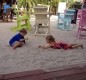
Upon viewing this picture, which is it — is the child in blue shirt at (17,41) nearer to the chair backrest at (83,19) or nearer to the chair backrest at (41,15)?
the chair backrest at (41,15)

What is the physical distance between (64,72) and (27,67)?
3.67 ft

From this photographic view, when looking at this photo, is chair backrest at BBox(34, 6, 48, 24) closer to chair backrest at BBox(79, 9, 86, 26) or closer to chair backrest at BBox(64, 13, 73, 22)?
chair backrest at BBox(79, 9, 86, 26)

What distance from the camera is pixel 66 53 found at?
6.25 metres

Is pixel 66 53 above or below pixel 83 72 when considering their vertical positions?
below

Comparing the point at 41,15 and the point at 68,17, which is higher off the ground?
the point at 41,15

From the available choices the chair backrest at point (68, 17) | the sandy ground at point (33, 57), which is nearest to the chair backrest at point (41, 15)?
the chair backrest at point (68, 17)

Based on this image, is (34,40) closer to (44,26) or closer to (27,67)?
(44,26)

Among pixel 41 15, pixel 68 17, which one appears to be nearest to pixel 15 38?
pixel 41 15

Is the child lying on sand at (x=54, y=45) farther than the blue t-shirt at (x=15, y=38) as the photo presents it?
No

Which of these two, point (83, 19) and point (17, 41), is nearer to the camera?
point (17, 41)

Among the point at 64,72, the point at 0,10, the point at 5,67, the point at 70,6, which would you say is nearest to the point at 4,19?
the point at 0,10

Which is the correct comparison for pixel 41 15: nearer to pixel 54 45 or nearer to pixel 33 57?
pixel 54 45

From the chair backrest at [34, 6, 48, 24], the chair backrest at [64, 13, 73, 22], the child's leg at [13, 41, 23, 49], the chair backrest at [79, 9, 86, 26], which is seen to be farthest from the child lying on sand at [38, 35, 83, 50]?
the chair backrest at [64, 13, 73, 22]

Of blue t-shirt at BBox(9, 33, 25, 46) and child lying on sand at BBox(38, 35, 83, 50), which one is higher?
blue t-shirt at BBox(9, 33, 25, 46)
